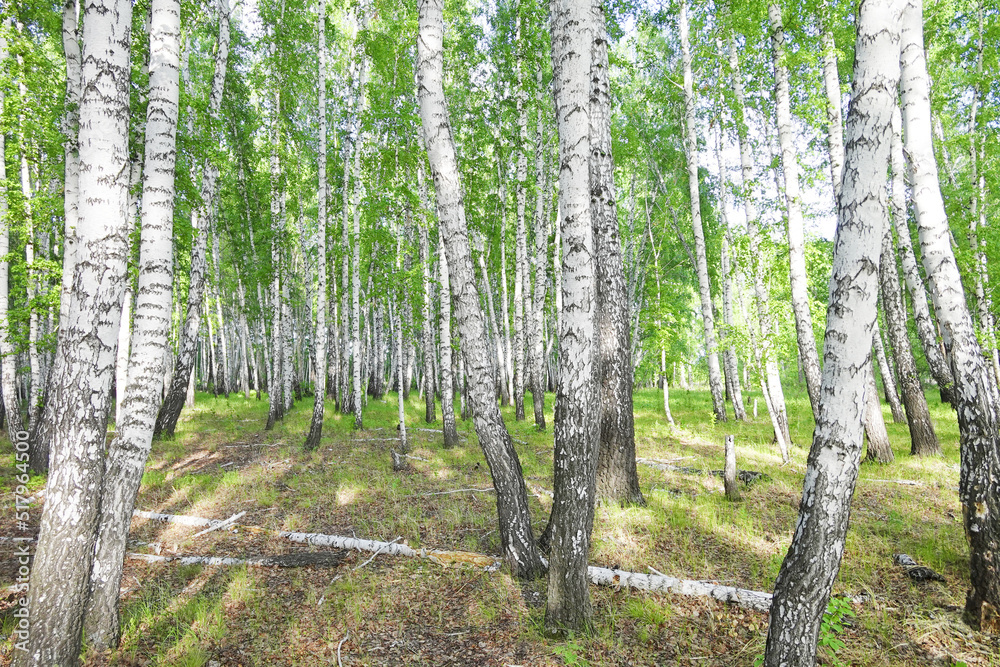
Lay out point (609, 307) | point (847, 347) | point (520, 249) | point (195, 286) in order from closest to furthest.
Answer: point (847, 347) < point (609, 307) < point (195, 286) < point (520, 249)

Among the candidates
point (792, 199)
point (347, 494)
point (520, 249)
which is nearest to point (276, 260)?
point (520, 249)

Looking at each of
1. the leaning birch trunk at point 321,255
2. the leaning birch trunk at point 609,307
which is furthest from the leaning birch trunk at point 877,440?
the leaning birch trunk at point 321,255

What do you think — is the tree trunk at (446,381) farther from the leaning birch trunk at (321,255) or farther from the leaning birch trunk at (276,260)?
the leaning birch trunk at (276,260)

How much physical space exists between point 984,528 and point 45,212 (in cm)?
1299

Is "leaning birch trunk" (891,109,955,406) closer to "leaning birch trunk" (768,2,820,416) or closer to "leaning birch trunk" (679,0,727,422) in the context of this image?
"leaning birch trunk" (768,2,820,416)

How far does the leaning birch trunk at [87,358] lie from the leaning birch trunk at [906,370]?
33.2 ft

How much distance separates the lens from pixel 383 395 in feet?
73.4

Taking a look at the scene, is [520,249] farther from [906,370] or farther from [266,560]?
[266,560]

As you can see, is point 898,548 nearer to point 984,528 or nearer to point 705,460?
point 984,528

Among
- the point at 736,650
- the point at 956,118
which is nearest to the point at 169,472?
the point at 736,650

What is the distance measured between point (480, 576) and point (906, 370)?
824 cm

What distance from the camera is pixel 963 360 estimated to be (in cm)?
370

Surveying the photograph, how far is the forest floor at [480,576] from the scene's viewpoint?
11.3 feet

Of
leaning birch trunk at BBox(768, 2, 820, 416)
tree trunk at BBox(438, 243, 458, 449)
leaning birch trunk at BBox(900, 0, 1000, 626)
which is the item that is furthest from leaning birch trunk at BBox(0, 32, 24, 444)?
leaning birch trunk at BBox(768, 2, 820, 416)
